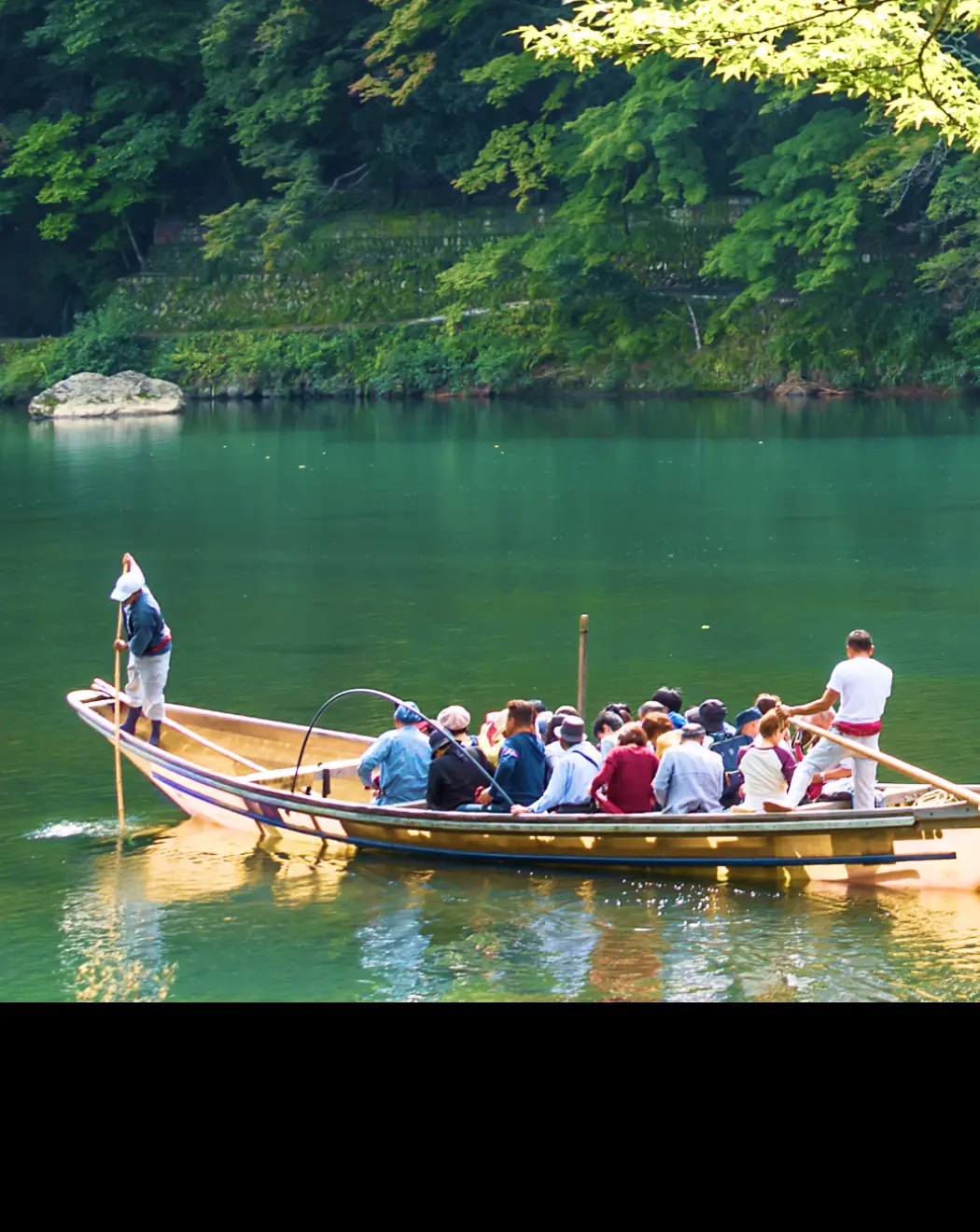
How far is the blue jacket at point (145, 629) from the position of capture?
15.6 metres

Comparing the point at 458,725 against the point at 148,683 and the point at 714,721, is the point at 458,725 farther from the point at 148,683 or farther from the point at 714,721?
the point at 148,683

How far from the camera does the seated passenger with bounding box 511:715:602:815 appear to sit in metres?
12.8

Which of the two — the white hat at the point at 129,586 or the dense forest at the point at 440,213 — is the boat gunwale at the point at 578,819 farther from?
the dense forest at the point at 440,213

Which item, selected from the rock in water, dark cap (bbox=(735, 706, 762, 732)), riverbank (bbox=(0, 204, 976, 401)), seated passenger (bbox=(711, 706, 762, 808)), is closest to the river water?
seated passenger (bbox=(711, 706, 762, 808))

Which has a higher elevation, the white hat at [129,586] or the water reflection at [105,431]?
the water reflection at [105,431]

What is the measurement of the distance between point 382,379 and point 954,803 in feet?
165

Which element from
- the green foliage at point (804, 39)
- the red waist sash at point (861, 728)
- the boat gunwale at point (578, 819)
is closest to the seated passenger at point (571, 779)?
the boat gunwale at point (578, 819)

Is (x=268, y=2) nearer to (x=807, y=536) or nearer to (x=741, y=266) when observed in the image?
(x=741, y=266)

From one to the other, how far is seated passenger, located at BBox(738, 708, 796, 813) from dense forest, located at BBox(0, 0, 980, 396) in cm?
4122

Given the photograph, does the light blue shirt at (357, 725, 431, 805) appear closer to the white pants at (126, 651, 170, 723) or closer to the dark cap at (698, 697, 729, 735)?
the dark cap at (698, 697, 729, 735)

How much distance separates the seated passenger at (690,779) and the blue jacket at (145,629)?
16.4ft

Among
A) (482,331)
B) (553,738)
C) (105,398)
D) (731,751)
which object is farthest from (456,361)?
(731,751)

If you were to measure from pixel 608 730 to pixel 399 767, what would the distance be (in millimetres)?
1527
